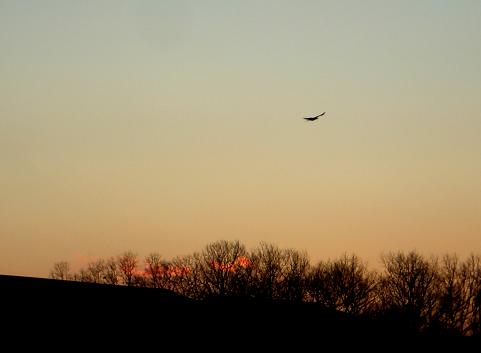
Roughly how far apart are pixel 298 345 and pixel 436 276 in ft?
117

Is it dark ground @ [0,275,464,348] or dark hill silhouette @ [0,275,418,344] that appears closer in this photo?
dark ground @ [0,275,464,348]

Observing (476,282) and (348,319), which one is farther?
(476,282)

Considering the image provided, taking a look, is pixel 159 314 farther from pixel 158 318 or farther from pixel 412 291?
pixel 412 291

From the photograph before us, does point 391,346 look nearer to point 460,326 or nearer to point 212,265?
point 460,326

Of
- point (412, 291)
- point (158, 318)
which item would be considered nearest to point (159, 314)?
point (158, 318)

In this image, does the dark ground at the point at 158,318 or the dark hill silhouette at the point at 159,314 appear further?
the dark hill silhouette at the point at 159,314

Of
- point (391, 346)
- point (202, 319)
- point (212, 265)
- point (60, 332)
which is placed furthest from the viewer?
point (212, 265)

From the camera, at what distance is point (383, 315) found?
307 feet

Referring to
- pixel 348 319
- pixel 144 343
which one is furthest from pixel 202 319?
pixel 348 319

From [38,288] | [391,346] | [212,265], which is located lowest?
[391,346]

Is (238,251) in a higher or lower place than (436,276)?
higher

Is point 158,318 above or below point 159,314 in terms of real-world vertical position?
below

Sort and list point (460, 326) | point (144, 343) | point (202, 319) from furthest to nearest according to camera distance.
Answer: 1. point (460, 326)
2. point (202, 319)
3. point (144, 343)

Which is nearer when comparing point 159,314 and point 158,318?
point 158,318
